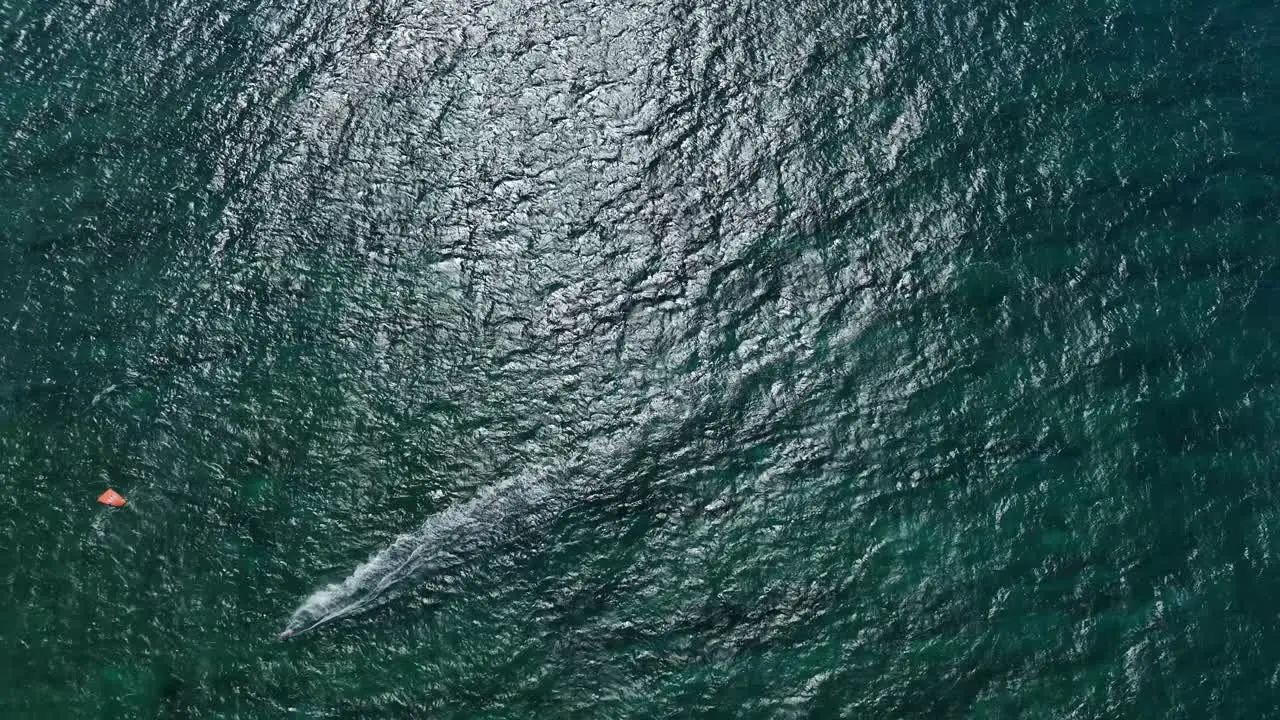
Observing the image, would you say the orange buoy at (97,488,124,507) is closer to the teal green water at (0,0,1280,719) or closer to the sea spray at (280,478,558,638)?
the teal green water at (0,0,1280,719)

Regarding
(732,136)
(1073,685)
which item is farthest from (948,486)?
(732,136)

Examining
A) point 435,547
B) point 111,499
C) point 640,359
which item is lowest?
point 435,547

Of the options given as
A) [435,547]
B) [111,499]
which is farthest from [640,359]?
[111,499]

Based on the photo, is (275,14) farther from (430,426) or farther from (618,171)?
(430,426)

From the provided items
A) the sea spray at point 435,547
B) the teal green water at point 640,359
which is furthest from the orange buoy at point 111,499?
the sea spray at point 435,547

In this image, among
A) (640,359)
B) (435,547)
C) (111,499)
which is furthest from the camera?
(640,359)

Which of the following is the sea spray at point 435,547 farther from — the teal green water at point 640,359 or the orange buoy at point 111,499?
the orange buoy at point 111,499

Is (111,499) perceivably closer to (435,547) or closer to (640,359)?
(435,547)
